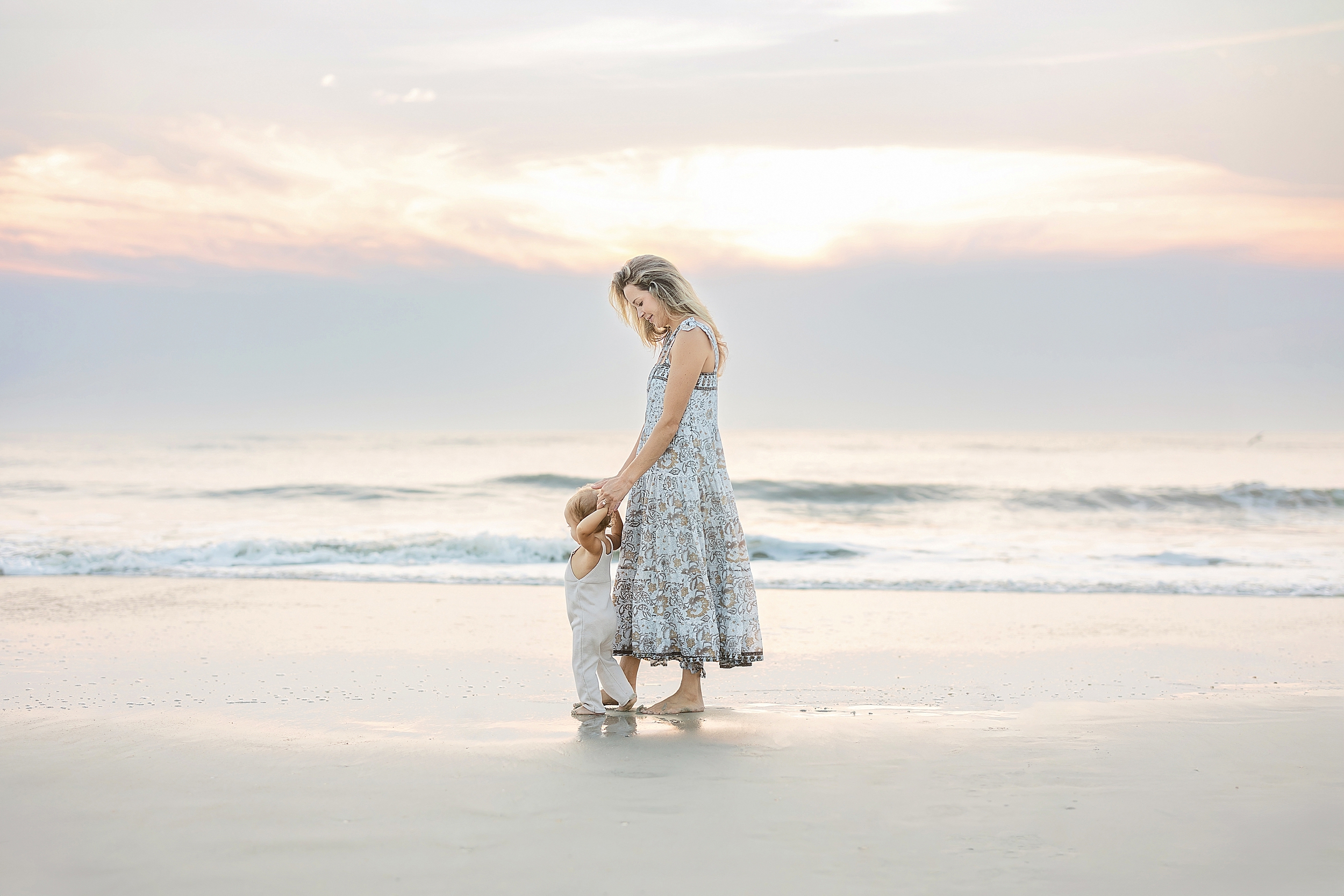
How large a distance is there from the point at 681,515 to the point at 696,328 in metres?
0.71

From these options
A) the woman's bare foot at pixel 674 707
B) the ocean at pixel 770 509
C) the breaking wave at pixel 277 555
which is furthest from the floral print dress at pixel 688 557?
the breaking wave at pixel 277 555

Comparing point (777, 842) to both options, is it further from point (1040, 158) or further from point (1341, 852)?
point (1040, 158)

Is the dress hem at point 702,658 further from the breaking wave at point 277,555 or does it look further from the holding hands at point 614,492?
the breaking wave at point 277,555

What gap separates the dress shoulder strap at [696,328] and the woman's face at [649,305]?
7 centimetres

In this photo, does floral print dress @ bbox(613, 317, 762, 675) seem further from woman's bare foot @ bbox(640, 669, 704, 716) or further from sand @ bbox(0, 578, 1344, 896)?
sand @ bbox(0, 578, 1344, 896)

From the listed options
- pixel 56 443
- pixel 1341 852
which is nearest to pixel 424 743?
pixel 1341 852

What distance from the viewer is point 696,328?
3.53 meters

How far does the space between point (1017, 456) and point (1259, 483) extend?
7912mm

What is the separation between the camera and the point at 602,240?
15750mm

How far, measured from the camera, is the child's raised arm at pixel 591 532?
3.45m

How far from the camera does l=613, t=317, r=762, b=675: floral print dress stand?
3574mm

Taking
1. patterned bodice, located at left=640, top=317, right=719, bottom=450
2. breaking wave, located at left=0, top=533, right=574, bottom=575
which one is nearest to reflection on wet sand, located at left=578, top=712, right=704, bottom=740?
patterned bodice, located at left=640, top=317, right=719, bottom=450

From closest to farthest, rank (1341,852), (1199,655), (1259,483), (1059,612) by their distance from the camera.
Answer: (1341,852), (1199,655), (1059,612), (1259,483)

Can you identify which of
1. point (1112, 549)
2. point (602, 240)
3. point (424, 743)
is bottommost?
point (424, 743)
